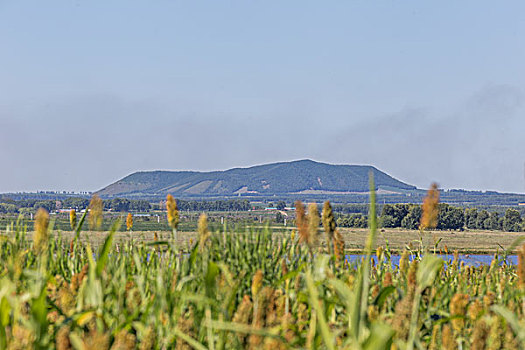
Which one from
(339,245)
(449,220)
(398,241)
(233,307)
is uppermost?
(339,245)

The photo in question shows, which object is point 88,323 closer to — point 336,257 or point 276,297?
point 276,297

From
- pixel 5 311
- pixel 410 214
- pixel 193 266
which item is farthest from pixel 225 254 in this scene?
pixel 410 214

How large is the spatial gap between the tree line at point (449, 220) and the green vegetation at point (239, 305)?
54.8m

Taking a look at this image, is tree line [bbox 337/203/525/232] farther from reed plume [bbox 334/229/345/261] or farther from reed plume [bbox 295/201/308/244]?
reed plume [bbox 295/201/308/244]

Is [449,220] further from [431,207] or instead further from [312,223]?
[312,223]

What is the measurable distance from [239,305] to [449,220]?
59.4m

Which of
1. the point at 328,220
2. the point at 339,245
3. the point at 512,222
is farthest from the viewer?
the point at 512,222

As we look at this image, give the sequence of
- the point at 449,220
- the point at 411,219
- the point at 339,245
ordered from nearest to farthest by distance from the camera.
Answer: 1. the point at 339,245
2. the point at 411,219
3. the point at 449,220

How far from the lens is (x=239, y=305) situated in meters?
3.05

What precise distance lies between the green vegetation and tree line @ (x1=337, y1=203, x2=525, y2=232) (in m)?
54.8

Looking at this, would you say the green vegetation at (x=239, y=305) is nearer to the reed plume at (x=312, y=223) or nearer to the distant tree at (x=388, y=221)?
the reed plume at (x=312, y=223)

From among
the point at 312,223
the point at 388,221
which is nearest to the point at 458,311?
the point at 312,223

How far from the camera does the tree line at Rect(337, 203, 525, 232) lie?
6056cm

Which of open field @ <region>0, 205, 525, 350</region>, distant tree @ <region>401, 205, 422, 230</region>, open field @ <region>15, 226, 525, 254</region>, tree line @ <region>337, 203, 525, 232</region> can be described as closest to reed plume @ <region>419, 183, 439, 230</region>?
open field @ <region>0, 205, 525, 350</region>
